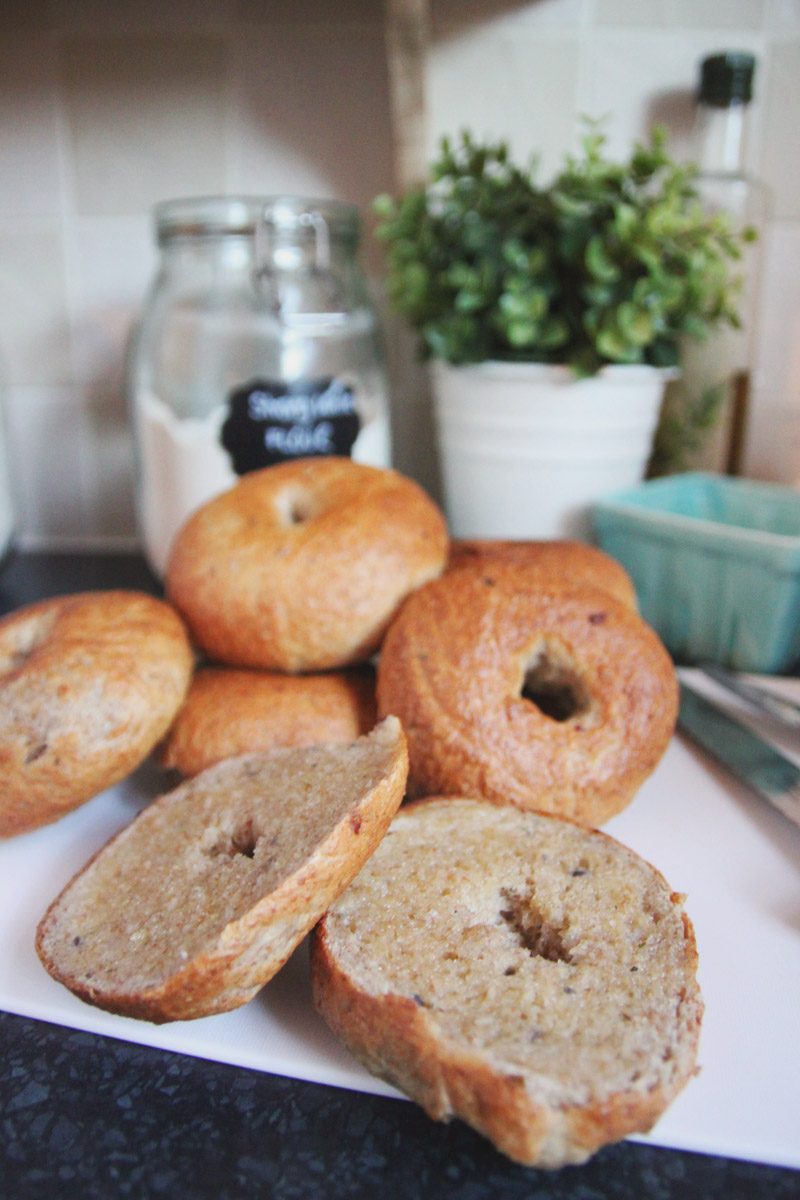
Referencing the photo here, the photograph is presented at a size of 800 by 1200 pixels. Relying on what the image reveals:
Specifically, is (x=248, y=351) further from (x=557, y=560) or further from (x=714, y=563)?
(x=714, y=563)

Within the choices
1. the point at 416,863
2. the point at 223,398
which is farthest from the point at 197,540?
the point at 416,863

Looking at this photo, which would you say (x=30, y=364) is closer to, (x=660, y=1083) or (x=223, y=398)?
(x=223, y=398)

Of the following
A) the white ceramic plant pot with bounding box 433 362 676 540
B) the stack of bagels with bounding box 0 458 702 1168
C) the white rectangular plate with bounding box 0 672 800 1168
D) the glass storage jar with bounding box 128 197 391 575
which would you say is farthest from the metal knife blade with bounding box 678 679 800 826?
the glass storage jar with bounding box 128 197 391 575

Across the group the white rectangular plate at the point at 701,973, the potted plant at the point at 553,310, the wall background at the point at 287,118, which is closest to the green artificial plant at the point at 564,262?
the potted plant at the point at 553,310

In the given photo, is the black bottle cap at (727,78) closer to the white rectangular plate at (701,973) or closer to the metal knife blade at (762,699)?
the metal knife blade at (762,699)

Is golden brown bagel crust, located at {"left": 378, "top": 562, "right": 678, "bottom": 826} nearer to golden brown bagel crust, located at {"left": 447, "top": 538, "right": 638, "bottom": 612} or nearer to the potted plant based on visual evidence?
golden brown bagel crust, located at {"left": 447, "top": 538, "right": 638, "bottom": 612}

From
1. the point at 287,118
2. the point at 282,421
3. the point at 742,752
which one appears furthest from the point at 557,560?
the point at 287,118
